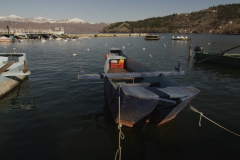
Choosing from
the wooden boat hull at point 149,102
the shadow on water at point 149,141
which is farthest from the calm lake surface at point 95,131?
the wooden boat hull at point 149,102

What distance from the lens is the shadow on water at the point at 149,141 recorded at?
22.7ft

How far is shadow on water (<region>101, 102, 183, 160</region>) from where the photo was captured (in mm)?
6930

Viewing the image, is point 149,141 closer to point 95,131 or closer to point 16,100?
point 95,131

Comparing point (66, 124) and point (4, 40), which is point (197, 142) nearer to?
point (66, 124)

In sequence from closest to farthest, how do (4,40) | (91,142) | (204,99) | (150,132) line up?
(91,142) < (150,132) < (204,99) < (4,40)

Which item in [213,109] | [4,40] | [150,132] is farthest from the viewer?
[4,40]

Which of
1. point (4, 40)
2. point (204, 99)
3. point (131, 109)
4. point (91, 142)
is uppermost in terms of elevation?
point (4, 40)

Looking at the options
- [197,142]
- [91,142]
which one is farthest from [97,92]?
[197,142]

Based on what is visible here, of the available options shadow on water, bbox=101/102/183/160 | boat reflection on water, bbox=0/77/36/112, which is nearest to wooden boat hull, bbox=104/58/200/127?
shadow on water, bbox=101/102/183/160

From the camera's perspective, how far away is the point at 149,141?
7754 millimetres

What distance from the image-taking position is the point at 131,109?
7191 millimetres

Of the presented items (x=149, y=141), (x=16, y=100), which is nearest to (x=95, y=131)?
(x=149, y=141)

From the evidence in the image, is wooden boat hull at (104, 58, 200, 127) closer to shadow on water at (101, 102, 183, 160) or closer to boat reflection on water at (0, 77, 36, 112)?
shadow on water at (101, 102, 183, 160)

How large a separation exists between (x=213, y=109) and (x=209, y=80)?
337 inches
